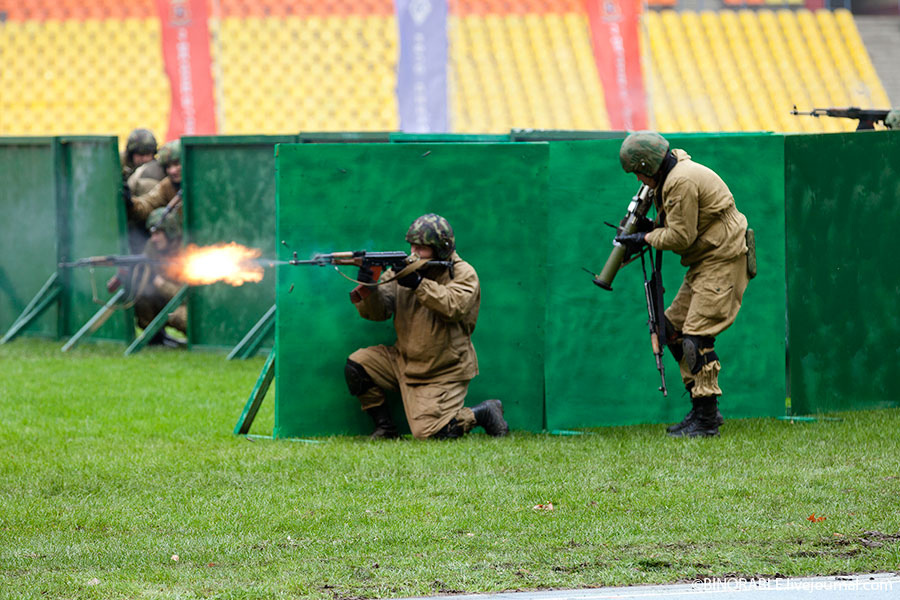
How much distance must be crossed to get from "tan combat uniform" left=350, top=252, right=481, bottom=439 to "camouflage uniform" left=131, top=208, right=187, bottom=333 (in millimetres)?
5185

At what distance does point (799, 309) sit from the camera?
368 inches

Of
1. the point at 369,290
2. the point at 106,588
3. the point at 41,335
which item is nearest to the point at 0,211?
the point at 41,335

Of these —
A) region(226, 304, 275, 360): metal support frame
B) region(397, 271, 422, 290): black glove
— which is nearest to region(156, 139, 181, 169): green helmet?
region(226, 304, 275, 360): metal support frame

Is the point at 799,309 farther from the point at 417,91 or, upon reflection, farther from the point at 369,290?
the point at 417,91

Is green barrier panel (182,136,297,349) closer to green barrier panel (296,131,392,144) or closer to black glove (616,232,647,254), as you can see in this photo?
green barrier panel (296,131,392,144)

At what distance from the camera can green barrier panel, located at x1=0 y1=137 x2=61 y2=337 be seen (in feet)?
46.3

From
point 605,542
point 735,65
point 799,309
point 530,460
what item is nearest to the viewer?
point 605,542

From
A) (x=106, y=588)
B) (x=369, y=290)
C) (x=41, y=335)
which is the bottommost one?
(x=41, y=335)

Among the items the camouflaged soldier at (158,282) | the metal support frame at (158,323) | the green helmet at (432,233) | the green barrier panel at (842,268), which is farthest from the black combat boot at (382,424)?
the camouflaged soldier at (158,282)

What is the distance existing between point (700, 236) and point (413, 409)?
2.07 m

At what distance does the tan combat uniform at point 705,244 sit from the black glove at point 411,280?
1.43 m

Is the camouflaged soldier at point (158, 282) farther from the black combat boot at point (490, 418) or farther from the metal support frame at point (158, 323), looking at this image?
the black combat boot at point (490, 418)

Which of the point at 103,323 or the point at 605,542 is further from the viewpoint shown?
the point at 103,323

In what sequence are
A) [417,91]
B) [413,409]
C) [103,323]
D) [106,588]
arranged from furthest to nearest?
[417,91] < [103,323] < [413,409] < [106,588]
